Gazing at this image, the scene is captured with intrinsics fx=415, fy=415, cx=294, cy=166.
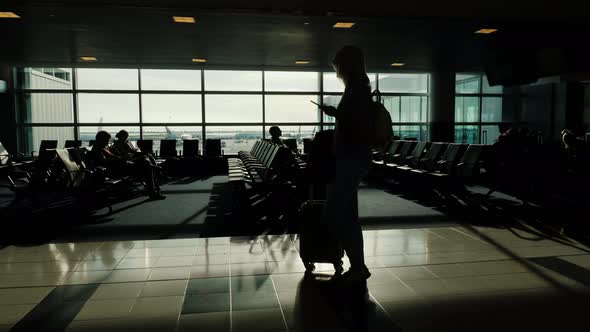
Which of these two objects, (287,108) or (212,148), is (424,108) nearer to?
(287,108)

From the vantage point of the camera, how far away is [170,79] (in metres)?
11.5

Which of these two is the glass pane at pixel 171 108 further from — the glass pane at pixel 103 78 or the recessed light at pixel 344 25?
the recessed light at pixel 344 25

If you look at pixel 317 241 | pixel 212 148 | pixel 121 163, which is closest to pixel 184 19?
pixel 121 163

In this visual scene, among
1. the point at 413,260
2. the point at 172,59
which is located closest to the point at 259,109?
the point at 172,59

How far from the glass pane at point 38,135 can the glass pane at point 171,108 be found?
7.11 feet

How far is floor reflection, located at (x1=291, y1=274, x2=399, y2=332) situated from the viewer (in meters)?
1.90

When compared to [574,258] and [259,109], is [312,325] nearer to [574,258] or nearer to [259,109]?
[574,258]

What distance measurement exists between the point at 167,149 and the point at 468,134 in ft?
30.9

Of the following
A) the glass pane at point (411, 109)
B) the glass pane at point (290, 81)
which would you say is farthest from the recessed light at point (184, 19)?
the glass pane at point (411, 109)

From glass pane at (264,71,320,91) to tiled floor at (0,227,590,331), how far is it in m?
8.89

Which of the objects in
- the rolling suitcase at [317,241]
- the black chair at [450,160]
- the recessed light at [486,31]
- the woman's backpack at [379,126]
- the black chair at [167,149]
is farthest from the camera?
the black chair at [167,149]

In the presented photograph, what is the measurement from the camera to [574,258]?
119 inches

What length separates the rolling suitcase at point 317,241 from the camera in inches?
103

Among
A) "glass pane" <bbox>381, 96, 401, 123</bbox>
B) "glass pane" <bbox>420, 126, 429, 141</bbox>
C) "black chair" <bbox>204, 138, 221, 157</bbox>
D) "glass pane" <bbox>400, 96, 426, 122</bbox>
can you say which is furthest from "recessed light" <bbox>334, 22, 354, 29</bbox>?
"glass pane" <bbox>420, 126, 429, 141</bbox>
